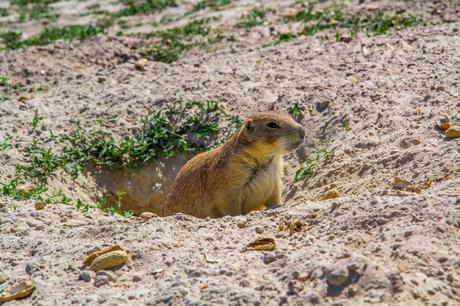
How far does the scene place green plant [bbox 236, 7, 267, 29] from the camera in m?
12.0

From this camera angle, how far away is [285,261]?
456cm

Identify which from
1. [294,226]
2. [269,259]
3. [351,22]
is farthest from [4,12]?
[269,259]

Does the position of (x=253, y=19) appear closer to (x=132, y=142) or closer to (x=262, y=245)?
(x=132, y=142)

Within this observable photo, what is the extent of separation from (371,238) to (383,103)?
3.26m

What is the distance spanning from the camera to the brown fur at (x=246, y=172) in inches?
271

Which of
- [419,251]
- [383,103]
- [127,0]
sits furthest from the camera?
[127,0]

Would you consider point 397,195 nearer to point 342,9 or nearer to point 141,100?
point 141,100

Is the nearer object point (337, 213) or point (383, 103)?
point (337, 213)

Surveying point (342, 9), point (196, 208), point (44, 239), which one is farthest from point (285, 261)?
point (342, 9)

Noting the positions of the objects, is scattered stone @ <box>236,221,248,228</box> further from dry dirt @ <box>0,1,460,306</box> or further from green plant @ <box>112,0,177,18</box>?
green plant @ <box>112,0,177,18</box>

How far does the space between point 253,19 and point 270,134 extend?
221 inches

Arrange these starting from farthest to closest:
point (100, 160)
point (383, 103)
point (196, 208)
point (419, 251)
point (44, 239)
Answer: point (100, 160)
point (383, 103)
point (196, 208)
point (44, 239)
point (419, 251)

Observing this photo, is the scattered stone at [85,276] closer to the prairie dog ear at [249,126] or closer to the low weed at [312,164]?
the prairie dog ear at [249,126]

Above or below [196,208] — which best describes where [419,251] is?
above
